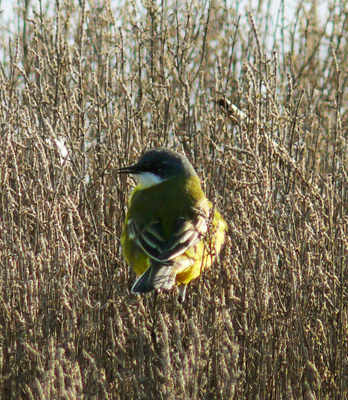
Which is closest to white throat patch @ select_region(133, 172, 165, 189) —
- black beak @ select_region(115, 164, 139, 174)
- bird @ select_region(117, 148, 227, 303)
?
bird @ select_region(117, 148, 227, 303)

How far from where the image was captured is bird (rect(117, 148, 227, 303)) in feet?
11.8

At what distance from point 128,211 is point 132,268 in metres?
0.41

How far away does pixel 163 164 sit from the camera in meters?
4.26

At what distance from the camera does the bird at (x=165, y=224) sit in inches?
142

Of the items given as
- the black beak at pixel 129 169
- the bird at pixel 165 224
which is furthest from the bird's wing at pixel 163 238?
the black beak at pixel 129 169

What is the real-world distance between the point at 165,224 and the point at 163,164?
0.49 meters

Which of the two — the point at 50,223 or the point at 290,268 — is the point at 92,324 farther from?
the point at 290,268

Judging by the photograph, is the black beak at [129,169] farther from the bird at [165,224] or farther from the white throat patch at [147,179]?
the white throat patch at [147,179]

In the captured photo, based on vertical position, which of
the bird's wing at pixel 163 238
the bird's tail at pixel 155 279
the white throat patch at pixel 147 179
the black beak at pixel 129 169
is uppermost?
the black beak at pixel 129 169

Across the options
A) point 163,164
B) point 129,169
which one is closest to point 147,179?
point 163,164

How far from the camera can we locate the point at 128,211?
4148 mm

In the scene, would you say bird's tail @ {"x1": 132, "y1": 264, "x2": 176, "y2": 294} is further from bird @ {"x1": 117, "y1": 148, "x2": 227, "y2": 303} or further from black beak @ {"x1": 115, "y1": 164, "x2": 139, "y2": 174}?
black beak @ {"x1": 115, "y1": 164, "x2": 139, "y2": 174}

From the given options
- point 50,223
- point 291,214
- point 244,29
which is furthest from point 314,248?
point 244,29

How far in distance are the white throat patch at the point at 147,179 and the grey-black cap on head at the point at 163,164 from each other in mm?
30
